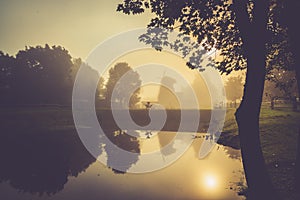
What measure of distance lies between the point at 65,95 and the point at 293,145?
227 ft

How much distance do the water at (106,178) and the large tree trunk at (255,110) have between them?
323cm

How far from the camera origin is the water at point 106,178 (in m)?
12.2

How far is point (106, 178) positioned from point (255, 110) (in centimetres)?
1023

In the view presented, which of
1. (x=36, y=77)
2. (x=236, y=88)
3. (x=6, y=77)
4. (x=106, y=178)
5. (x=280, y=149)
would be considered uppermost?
(x=236, y=88)

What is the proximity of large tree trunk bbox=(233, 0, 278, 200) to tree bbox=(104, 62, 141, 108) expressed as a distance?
9815cm

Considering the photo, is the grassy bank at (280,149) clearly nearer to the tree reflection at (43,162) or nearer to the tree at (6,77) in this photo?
the tree reflection at (43,162)

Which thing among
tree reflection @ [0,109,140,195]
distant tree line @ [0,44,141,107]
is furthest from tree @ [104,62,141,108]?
tree reflection @ [0,109,140,195]

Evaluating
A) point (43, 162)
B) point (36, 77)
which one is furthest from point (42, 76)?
point (43, 162)

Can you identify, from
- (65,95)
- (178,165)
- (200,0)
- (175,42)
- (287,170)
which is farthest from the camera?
(65,95)

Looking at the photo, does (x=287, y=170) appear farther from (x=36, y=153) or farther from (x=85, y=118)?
(x=85, y=118)

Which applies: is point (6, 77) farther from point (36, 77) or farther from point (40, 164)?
point (40, 164)

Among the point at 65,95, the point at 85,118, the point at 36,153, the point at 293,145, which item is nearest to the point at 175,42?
the point at 293,145

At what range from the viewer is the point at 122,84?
114875mm

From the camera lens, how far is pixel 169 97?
581 ft
